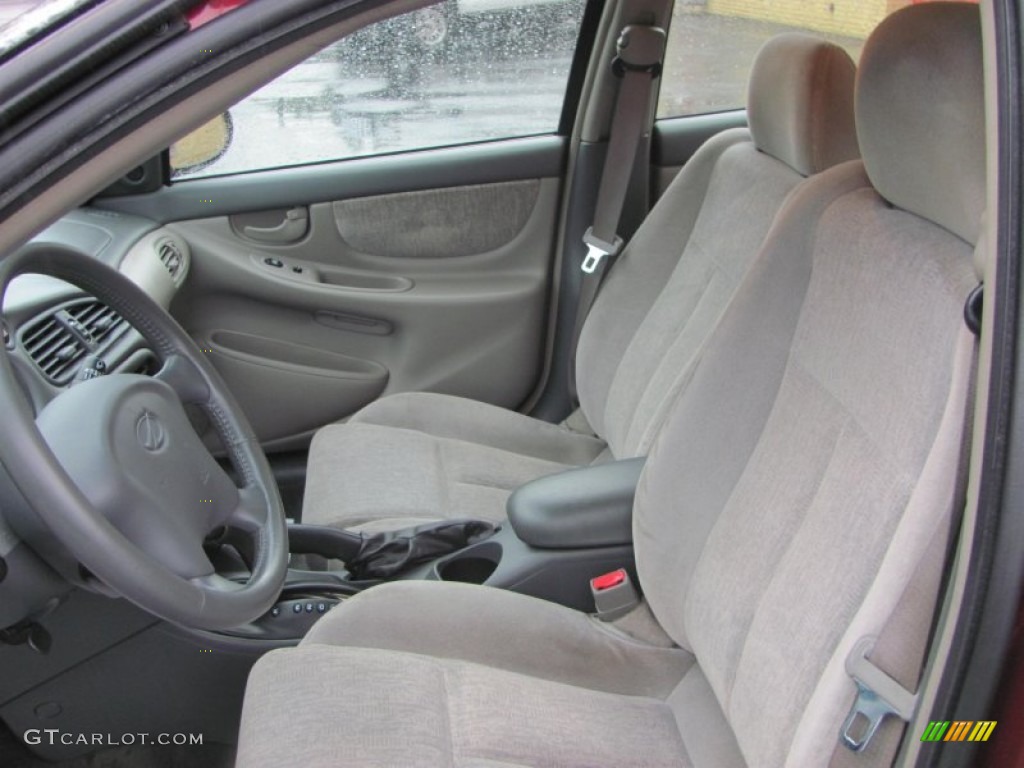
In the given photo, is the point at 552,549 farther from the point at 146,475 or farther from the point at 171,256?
the point at 171,256

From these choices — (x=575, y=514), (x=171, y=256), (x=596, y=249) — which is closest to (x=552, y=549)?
(x=575, y=514)

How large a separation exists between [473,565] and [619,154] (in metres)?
1.06

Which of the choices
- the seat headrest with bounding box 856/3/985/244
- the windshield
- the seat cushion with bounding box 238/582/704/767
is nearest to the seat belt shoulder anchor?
the seat headrest with bounding box 856/3/985/244

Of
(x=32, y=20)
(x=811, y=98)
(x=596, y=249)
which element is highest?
(x=32, y=20)

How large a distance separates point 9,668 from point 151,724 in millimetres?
230

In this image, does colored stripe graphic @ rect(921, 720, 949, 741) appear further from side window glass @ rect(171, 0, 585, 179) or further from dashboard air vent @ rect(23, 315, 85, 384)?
side window glass @ rect(171, 0, 585, 179)

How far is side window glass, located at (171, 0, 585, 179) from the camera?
2232 millimetres

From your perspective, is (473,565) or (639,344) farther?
(639,344)

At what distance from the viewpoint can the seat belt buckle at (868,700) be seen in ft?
3.13

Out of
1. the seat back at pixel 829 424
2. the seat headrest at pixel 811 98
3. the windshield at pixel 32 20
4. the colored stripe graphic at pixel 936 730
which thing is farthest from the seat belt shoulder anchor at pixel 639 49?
the colored stripe graphic at pixel 936 730

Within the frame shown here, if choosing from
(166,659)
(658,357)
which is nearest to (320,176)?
(658,357)

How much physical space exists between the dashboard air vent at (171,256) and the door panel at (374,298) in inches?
4.0

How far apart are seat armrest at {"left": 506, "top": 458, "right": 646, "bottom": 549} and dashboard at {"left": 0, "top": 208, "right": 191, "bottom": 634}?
2.07 feet

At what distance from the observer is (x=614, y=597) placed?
154cm
